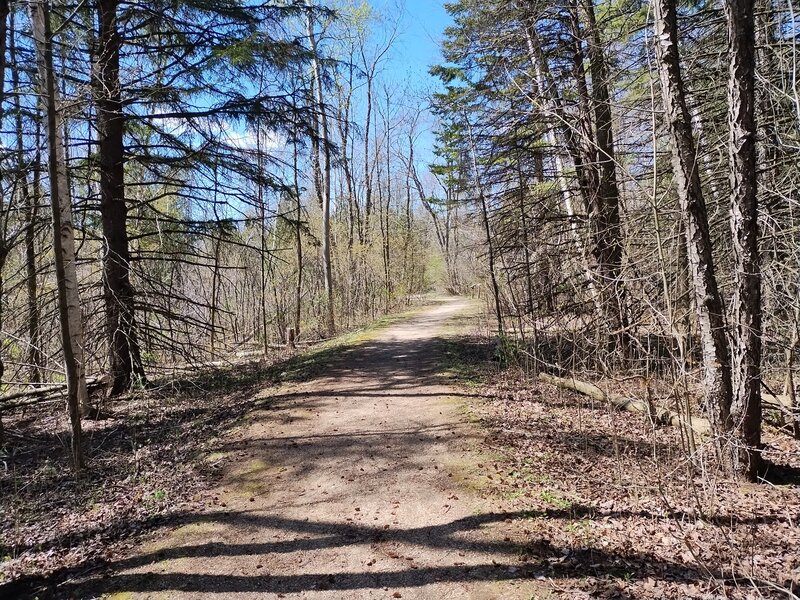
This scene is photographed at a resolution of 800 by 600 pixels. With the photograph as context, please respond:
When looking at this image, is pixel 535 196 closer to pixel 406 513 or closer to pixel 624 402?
pixel 624 402

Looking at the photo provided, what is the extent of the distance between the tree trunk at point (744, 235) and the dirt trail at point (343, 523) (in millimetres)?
2641

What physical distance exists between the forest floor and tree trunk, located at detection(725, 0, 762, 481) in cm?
60

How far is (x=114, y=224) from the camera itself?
842 centimetres

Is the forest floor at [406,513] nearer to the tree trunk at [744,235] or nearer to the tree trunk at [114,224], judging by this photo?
the tree trunk at [744,235]

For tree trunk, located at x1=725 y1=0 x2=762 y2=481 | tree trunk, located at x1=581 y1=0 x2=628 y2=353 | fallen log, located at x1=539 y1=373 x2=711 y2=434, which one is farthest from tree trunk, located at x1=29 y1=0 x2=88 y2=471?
tree trunk, located at x1=725 y1=0 x2=762 y2=481

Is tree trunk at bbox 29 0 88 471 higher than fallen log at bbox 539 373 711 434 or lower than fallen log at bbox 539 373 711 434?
higher

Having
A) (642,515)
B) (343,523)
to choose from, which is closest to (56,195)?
(343,523)

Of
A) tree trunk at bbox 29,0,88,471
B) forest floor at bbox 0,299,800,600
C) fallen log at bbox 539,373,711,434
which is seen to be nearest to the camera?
forest floor at bbox 0,299,800,600

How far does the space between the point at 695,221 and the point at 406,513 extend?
4002mm

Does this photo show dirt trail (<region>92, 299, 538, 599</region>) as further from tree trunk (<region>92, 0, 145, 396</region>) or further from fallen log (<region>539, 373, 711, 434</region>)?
tree trunk (<region>92, 0, 145, 396</region>)

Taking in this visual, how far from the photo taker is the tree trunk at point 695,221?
4.50m

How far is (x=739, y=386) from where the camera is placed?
15.0 ft

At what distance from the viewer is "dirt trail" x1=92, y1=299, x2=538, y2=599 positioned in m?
3.54

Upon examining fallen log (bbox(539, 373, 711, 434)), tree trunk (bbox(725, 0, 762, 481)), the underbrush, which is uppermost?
tree trunk (bbox(725, 0, 762, 481))
